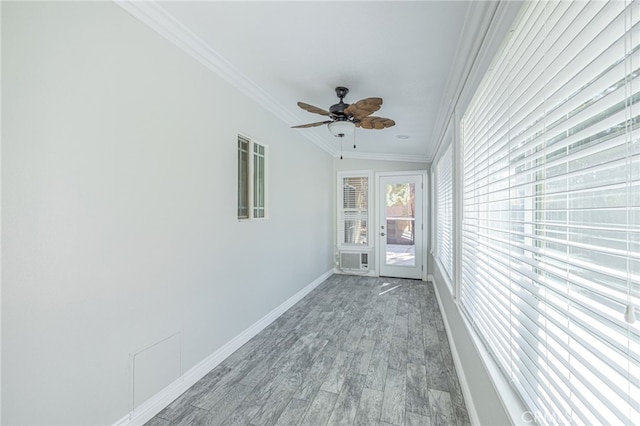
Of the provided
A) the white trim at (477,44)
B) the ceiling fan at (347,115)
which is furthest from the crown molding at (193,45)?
the white trim at (477,44)

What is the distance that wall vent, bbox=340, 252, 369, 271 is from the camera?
5868 mm

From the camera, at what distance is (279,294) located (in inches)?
146

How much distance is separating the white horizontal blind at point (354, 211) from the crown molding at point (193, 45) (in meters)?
2.84

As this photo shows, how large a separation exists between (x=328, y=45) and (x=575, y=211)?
6.28ft

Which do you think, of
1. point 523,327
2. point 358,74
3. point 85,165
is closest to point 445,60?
point 358,74

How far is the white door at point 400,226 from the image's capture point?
561 cm

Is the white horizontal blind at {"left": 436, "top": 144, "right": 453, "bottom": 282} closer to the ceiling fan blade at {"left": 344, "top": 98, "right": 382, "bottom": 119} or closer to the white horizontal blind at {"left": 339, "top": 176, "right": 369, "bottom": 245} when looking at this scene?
the ceiling fan blade at {"left": 344, "top": 98, "right": 382, "bottom": 119}

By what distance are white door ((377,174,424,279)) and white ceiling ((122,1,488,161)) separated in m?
2.47

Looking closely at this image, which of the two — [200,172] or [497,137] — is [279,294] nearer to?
[200,172]

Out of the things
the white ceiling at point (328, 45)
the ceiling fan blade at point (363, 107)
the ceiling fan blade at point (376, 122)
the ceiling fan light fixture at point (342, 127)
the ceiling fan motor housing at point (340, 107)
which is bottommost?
the ceiling fan light fixture at point (342, 127)

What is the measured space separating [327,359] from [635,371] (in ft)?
7.69

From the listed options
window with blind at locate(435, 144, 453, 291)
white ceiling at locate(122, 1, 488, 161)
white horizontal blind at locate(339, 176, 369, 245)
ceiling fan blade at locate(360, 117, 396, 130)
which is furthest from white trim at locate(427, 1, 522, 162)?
white horizontal blind at locate(339, 176, 369, 245)

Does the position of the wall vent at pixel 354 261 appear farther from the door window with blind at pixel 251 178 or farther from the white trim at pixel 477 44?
the white trim at pixel 477 44

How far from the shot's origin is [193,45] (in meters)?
2.17
